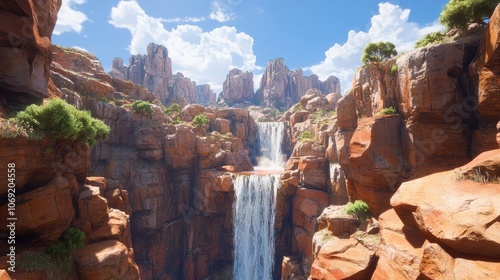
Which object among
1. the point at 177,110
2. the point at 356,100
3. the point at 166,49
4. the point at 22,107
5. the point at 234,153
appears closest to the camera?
the point at 22,107

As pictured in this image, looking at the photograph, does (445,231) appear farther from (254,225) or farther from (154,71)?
(154,71)

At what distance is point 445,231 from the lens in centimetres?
804

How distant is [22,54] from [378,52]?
84.1 feet

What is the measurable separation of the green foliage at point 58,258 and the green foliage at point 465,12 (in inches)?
1025

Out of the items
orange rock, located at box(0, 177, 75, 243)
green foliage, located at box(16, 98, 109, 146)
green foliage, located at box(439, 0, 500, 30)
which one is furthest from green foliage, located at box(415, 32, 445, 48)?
orange rock, located at box(0, 177, 75, 243)

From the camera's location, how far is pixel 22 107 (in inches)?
575

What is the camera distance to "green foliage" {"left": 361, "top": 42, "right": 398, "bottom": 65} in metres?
18.3

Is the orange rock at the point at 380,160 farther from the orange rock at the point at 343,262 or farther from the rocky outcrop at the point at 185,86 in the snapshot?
the rocky outcrop at the point at 185,86

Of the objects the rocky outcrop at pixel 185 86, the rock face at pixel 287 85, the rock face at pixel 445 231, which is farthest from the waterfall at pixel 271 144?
the rocky outcrop at pixel 185 86

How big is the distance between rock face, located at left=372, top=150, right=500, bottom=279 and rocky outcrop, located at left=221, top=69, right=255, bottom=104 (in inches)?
4294

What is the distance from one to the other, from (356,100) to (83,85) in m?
38.4

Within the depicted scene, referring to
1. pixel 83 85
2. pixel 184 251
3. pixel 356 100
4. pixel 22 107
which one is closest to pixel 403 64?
pixel 356 100

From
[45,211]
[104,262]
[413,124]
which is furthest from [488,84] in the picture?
[45,211]

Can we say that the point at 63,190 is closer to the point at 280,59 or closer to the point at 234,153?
the point at 234,153
